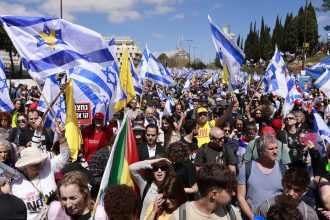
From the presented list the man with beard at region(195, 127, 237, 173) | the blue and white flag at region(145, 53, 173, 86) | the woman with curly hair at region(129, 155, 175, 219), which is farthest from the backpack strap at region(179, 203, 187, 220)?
the blue and white flag at region(145, 53, 173, 86)

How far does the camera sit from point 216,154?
4.86 meters

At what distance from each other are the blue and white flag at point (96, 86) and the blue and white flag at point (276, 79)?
16.5ft

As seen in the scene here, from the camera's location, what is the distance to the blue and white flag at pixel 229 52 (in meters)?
6.93

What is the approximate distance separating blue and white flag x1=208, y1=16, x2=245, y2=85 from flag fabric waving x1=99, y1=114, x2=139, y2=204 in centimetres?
344

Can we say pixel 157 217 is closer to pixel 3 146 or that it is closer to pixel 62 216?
pixel 62 216

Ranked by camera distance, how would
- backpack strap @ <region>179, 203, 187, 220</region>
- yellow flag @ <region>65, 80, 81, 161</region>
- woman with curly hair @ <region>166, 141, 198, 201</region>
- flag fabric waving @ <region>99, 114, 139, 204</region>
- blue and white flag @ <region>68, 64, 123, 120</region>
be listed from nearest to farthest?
1. backpack strap @ <region>179, 203, 187, 220</region>
2. flag fabric waving @ <region>99, 114, 139, 204</region>
3. woman with curly hair @ <region>166, 141, 198, 201</region>
4. yellow flag @ <region>65, 80, 81, 161</region>
5. blue and white flag @ <region>68, 64, 123, 120</region>

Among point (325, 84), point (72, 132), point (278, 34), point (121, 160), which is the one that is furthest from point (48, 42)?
point (278, 34)

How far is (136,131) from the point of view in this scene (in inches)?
212

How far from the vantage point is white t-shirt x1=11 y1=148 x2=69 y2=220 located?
11.3ft

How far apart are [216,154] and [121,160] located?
1.57m

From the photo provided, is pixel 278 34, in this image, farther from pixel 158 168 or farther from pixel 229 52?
pixel 158 168

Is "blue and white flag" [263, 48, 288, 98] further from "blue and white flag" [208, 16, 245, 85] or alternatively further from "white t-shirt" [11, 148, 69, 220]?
"white t-shirt" [11, 148, 69, 220]

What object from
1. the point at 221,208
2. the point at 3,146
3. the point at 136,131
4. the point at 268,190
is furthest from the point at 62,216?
the point at 136,131

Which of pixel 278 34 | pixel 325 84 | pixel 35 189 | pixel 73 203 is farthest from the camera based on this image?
pixel 278 34
